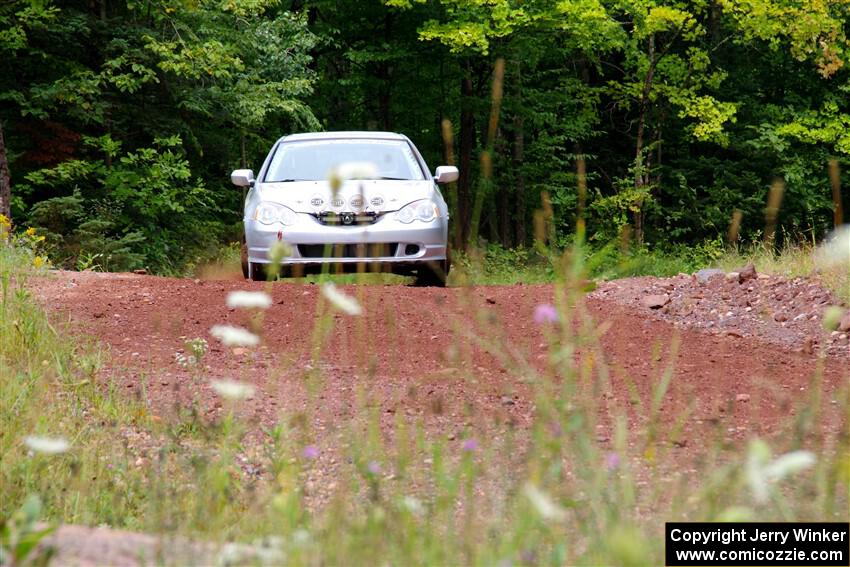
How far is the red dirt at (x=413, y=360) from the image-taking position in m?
5.39

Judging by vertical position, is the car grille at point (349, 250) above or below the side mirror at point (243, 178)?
below

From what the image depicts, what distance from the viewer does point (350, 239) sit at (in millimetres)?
9758

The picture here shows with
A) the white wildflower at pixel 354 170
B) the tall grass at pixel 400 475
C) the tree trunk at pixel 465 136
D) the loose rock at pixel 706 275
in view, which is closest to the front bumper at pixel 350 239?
the loose rock at pixel 706 275

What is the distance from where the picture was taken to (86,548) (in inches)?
104

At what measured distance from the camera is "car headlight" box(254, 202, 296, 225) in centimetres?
1009

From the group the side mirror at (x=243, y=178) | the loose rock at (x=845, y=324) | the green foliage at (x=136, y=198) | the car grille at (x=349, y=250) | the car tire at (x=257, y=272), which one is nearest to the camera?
the loose rock at (x=845, y=324)

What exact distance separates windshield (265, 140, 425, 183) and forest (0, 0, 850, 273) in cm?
221

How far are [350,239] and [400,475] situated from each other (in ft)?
22.6

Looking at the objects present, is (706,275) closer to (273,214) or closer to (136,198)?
(273,214)

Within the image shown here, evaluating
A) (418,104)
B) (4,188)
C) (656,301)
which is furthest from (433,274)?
(418,104)

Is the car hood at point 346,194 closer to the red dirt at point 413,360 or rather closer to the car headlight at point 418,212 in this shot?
the car headlight at point 418,212

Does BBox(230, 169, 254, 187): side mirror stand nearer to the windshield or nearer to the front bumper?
the windshield

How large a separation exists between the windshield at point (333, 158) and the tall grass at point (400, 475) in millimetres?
4549

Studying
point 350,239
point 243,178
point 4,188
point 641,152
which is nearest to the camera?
point 350,239
